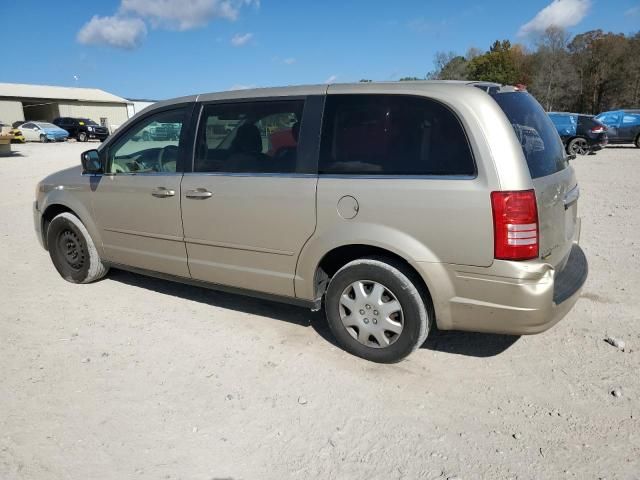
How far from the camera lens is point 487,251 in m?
2.80

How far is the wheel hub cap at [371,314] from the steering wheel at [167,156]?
189cm

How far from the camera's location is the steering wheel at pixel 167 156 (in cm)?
409

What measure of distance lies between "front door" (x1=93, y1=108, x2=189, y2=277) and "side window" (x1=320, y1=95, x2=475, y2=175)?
1.42 meters

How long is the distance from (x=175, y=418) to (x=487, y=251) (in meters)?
2.04

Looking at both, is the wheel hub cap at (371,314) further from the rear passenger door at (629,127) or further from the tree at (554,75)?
the tree at (554,75)

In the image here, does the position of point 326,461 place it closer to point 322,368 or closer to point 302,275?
point 322,368

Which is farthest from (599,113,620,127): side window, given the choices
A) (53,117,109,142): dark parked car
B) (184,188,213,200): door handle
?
(53,117,109,142): dark parked car

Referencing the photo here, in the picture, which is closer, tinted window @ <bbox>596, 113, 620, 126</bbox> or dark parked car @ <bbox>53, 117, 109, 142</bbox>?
tinted window @ <bbox>596, 113, 620, 126</bbox>

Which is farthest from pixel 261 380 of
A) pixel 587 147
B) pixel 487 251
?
pixel 587 147

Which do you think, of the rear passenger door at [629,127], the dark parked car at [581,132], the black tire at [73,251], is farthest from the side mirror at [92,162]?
the rear passenger door at [629,127]

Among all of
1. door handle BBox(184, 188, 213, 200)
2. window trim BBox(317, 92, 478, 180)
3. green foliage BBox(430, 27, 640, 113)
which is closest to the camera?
window trim BBox(317, 92, 478, 180)

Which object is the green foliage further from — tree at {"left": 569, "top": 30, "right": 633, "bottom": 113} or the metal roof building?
the metal roof building

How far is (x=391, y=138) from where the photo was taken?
3.11 m

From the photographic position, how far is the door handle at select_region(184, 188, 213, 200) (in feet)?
12.4
